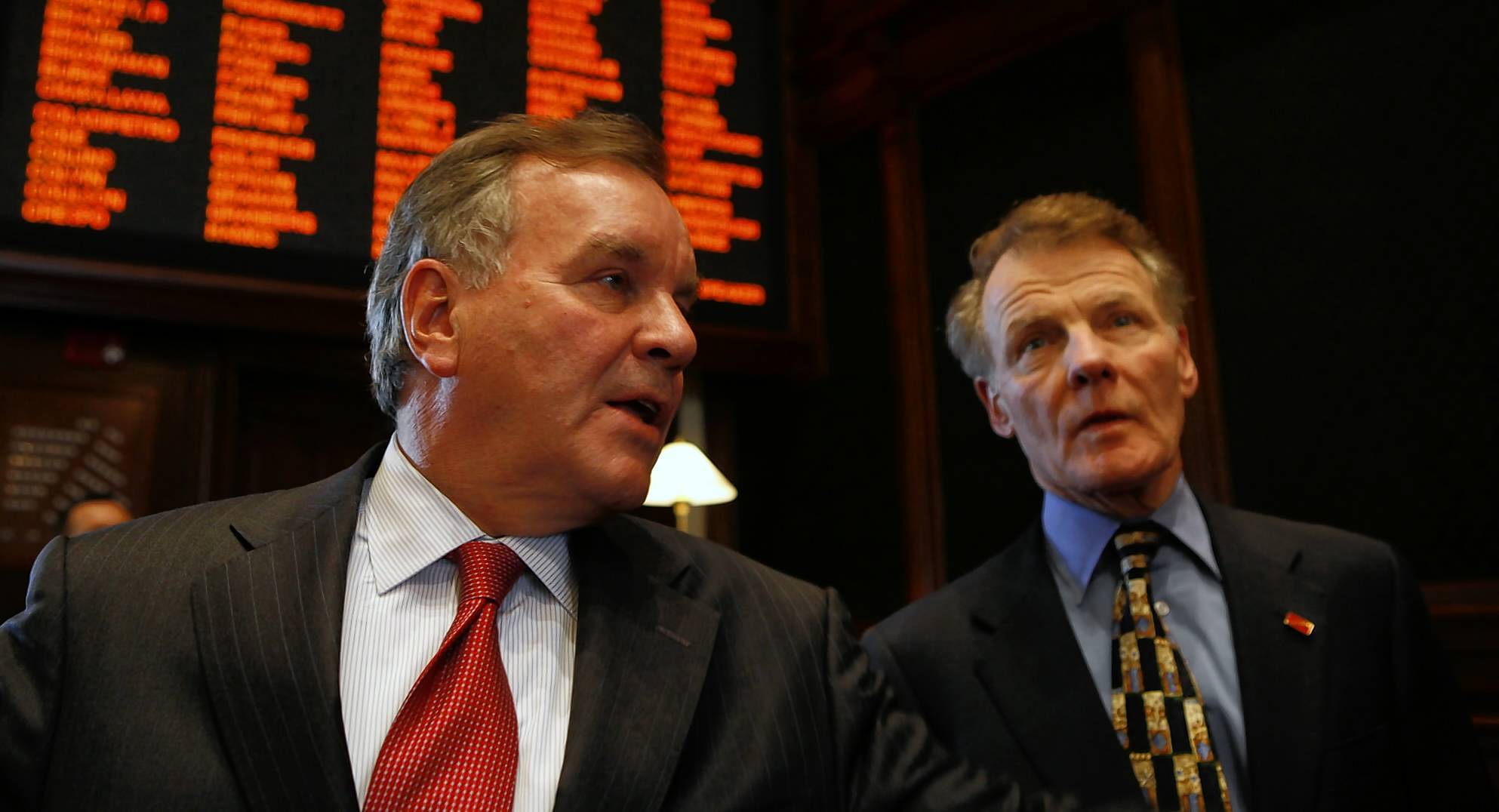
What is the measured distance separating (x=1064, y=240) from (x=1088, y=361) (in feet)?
0.89

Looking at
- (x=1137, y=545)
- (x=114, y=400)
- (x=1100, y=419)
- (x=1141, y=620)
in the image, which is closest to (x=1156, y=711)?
(x=1141, y=620)

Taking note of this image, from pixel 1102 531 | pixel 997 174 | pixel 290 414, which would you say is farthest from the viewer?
pixel 290 414

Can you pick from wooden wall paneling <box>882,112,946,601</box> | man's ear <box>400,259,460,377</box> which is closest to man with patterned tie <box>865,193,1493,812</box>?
man's ear <box>400,259,460,377</box>

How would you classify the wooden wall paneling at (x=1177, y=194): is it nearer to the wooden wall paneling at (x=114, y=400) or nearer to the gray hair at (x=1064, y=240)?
the gray hair at (x=1064, y=240)

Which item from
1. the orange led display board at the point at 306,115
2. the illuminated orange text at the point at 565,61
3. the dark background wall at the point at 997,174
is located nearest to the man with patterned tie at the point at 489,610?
the orange led display board at the point at 306,115

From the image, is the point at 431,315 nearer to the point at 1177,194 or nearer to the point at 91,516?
the point at 91,516

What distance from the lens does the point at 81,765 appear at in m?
1.08

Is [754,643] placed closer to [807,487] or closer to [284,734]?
[284,734]

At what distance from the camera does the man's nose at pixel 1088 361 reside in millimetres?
1782

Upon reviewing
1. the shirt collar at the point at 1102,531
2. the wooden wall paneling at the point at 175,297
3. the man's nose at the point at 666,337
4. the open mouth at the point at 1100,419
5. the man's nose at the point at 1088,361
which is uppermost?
the wooden wall paneling at the point at 175,297

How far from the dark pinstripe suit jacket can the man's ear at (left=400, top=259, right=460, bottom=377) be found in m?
0.20

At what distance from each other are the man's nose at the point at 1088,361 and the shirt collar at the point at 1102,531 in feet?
0.72

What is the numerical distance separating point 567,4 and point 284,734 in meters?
3.02

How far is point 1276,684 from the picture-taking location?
1561 millimetres
